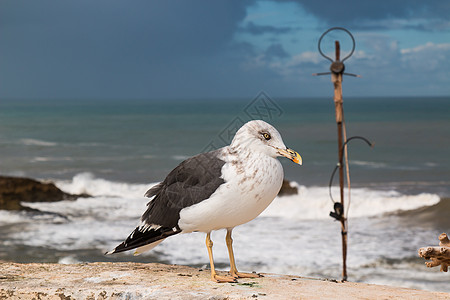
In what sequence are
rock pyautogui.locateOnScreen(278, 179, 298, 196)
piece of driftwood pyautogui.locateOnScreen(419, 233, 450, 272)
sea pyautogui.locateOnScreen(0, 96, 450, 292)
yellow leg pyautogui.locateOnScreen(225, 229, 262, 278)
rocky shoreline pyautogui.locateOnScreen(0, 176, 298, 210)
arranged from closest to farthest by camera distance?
piece of driftwood pyautogui.locateOnScreen(419, 233, 450, 272) → yellow leg pyautogui.locateOnScreen(225, 229, 262, 278) → sea pyautogui.locateOnScreen(0, 96, 450, 292) → rocky shoreline pyautogui.locateOnScreen(0, 176, 298, 210) → rock pyautogui.locateOnScreen(278, 179, 298, 196)

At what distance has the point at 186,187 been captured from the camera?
3.72 m

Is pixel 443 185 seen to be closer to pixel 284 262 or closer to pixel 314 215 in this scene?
pixel 314 215

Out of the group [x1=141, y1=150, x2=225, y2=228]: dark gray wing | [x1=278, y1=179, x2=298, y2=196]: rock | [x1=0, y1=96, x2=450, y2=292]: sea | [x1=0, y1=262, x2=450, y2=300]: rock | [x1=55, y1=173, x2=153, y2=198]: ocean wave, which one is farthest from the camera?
[x1=55, y1=173, x2=153, y2=198]: ocean wave

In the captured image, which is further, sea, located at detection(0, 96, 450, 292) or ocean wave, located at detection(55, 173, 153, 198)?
ocean wave, located at detection(55, 173, 153, 198)

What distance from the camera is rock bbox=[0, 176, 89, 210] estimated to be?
12625 mm

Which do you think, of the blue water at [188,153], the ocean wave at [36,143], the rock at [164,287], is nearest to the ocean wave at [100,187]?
the blue water at [188,153]

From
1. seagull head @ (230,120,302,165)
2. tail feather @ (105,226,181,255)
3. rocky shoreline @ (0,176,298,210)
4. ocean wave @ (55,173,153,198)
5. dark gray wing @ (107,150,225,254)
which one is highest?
ocean wave @ (55,173,153,198)

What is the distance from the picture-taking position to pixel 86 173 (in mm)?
20734

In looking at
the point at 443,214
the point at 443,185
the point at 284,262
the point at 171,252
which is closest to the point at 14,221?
the point at 171,252

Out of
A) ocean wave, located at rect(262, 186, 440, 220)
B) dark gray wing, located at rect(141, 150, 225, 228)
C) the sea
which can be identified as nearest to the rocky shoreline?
the sea

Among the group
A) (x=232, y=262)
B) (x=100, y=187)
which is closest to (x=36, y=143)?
(x=100, y=187)

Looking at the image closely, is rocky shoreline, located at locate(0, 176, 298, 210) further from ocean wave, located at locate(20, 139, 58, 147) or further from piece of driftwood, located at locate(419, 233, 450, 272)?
ocean wave, located at locate(20, 139, 58, 147)

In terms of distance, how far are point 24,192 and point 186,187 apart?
34.0 feet

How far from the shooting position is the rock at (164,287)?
350 centimetres
